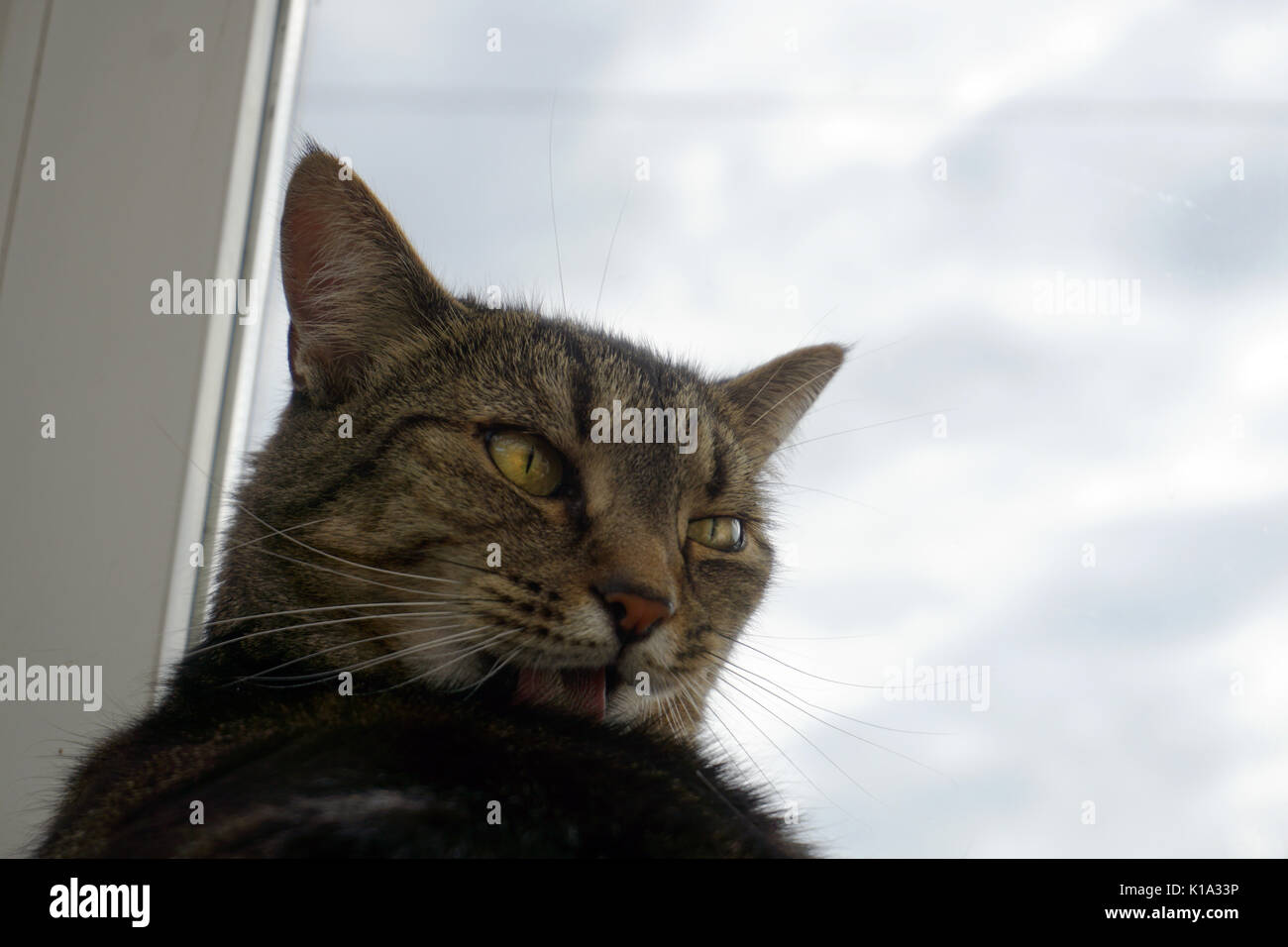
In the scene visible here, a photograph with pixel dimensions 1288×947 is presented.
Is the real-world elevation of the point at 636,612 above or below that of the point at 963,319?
below

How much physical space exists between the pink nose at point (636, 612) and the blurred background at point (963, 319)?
7.6 inches

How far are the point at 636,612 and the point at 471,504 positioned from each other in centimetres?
20

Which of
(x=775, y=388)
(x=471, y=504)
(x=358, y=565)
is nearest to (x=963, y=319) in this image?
(x=775, y=388)

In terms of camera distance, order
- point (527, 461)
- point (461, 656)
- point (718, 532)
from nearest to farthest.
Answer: point (461, 656) < point (527, 461) < point (718, 532)

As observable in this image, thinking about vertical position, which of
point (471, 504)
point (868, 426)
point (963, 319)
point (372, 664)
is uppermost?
point (963, 319)

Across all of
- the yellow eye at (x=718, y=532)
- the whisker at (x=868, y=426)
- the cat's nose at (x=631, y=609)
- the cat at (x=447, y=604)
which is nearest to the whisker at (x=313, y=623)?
the cat at (x=447, y=604)

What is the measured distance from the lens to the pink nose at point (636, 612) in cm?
86

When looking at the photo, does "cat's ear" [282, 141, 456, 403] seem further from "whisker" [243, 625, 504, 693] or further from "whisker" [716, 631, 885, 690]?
"whisker" [716, 631, 885, 690]

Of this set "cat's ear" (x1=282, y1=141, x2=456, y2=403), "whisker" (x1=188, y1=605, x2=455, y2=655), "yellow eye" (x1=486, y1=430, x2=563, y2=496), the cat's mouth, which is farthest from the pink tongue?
"cat's ear" (x1=282, y1=141, x2=456, y2=403)

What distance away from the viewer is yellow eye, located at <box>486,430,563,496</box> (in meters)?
0.98

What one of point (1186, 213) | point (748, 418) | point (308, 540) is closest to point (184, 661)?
point (308, 540)

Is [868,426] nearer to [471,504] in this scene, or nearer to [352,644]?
[471,504]

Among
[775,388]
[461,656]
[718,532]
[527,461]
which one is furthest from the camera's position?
[775,388]

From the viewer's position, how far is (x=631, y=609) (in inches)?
33.9
